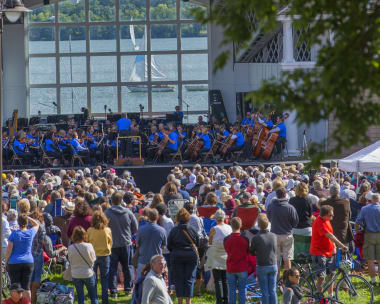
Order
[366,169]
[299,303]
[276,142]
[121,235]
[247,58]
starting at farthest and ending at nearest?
1. [247,58]
2. [276,142]
3. [366,169]
4. [121,235]
5. [299,303]

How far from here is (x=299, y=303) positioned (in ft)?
30.1

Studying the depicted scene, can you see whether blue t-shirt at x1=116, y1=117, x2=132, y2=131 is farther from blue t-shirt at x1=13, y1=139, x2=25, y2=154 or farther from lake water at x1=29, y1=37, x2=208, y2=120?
lake water at x1=29, y1=37, x2=208, y2=120

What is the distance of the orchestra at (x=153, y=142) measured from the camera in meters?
24.2

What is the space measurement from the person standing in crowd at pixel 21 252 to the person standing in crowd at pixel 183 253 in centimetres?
159

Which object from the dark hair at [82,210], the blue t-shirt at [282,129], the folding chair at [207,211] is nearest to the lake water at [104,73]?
the blue t-shirt at [282,129]

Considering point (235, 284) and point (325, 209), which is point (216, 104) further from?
point (235, 284)

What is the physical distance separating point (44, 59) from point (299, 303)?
27166 mm

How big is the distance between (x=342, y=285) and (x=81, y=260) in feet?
10.1

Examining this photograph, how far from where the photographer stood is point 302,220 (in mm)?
11266

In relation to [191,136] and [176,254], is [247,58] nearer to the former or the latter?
[191,136]

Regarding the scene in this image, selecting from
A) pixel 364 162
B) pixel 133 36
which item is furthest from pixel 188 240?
pixel 133 36

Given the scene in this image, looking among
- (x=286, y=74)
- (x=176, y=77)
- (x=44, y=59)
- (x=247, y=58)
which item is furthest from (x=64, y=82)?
(x=286, y=74)

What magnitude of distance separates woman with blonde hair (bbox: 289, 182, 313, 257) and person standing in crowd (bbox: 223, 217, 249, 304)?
1615mm

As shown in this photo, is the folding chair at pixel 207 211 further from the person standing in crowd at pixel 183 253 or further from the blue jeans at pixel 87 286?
the blue jeans at pixel 87 286
